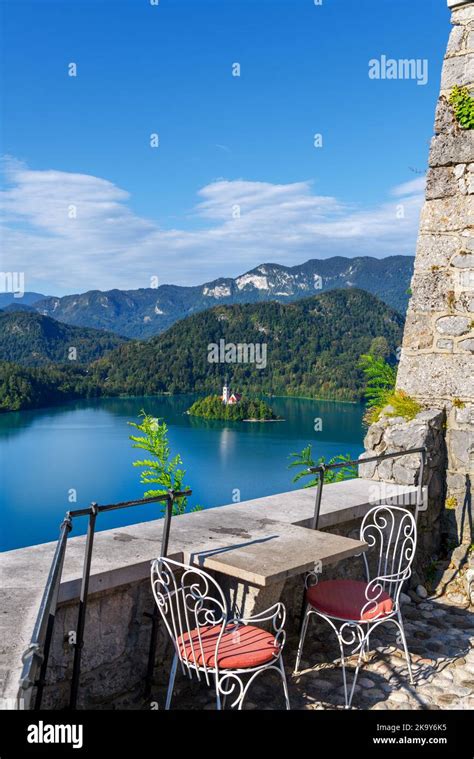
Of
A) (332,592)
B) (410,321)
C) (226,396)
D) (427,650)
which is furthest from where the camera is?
(226,396)

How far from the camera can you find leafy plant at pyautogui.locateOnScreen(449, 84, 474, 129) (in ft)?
15.9

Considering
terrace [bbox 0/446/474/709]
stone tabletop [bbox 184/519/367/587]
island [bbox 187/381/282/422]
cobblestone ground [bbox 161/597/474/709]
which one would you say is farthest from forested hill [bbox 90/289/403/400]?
stone tabletop [bbox 184/519/367/587]

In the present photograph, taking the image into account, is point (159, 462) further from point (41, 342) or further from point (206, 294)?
point (206, 294)

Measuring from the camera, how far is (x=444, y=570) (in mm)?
4625

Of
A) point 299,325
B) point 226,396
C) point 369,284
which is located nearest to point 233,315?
point 299,325

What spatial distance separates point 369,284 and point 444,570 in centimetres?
11941

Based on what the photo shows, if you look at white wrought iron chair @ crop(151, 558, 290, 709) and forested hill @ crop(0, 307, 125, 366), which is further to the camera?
forested hill @ crop(0, 307, 125, 366)

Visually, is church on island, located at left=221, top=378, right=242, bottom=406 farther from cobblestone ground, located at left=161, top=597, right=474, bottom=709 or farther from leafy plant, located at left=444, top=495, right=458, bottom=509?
cobblestone ground, located at left=161, top=597, right=474, bottom=709

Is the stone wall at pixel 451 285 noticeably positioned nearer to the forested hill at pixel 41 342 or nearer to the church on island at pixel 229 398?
the church on island at pixel 229 398

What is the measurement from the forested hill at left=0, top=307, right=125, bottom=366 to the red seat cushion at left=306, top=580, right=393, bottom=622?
75.5 m

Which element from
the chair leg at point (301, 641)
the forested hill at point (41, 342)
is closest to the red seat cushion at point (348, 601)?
the chair leg at point (301, 641)

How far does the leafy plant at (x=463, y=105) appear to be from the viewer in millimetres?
4832

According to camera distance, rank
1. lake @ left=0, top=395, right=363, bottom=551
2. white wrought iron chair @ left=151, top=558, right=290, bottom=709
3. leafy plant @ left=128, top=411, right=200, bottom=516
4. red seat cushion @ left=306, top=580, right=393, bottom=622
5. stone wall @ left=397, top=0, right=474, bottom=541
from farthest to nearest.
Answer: lake @ left=0, top=395, right=363, bottom=551 < leafy plant @ left=128, top=411, right=200, bottom=516 < stone wall @ left=397, top=0, right=474, bottom=541 < red seat cushion @ left=306, top=580, right=393, bottom=622 < white wrought iron chair @ left=151, top=558, right=290, bottom=709

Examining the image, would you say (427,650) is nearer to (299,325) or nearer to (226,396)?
(226,396)
